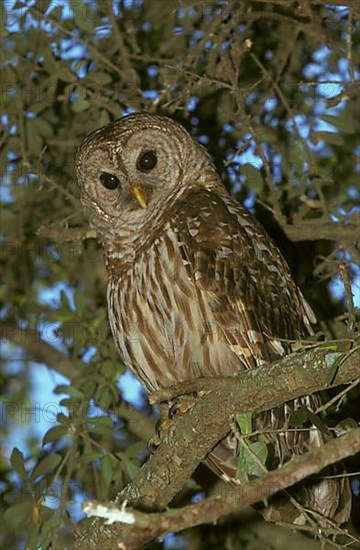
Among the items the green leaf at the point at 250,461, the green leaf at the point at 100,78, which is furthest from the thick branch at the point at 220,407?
the green leaf at the point at 100,78

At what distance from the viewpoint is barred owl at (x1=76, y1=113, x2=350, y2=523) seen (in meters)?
3.50

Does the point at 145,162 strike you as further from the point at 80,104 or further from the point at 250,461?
the point at 250,461

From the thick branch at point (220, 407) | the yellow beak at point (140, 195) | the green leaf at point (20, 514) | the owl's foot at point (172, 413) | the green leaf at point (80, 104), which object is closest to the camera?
the thick branch at point (220, 407)

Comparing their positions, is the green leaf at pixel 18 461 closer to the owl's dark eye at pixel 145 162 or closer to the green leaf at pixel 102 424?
the green leaf at pixel 102 424

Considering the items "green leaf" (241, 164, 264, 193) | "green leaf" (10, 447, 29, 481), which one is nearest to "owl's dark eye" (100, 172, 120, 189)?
"green leaf" (241, 164, 264, 193)

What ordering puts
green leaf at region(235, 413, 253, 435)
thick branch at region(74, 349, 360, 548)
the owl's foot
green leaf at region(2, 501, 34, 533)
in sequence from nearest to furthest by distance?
thick branch at region(74, 349, 360, 548), green leaf at region(235, 413, 253, 435), the owl's foot, green leaf at region(2, 501, 34, 533)

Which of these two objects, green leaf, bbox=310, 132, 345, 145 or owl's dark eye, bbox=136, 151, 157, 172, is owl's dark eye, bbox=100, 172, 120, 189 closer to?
owl's dark eye, bbox=136, 151, 157, 172

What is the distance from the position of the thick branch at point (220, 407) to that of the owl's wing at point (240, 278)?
60 cm

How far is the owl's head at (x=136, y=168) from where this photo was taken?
3980 mm

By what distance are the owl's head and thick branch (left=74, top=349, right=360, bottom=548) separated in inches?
46.9

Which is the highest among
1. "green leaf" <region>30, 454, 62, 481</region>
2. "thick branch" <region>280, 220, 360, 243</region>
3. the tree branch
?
the tree branch

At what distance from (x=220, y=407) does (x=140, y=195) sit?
4.64ft

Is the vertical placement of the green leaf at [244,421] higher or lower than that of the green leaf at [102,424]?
higher

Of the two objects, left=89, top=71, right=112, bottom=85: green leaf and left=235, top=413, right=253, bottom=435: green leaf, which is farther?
left=89, top=71, right=112, bottom=85: green leaf
